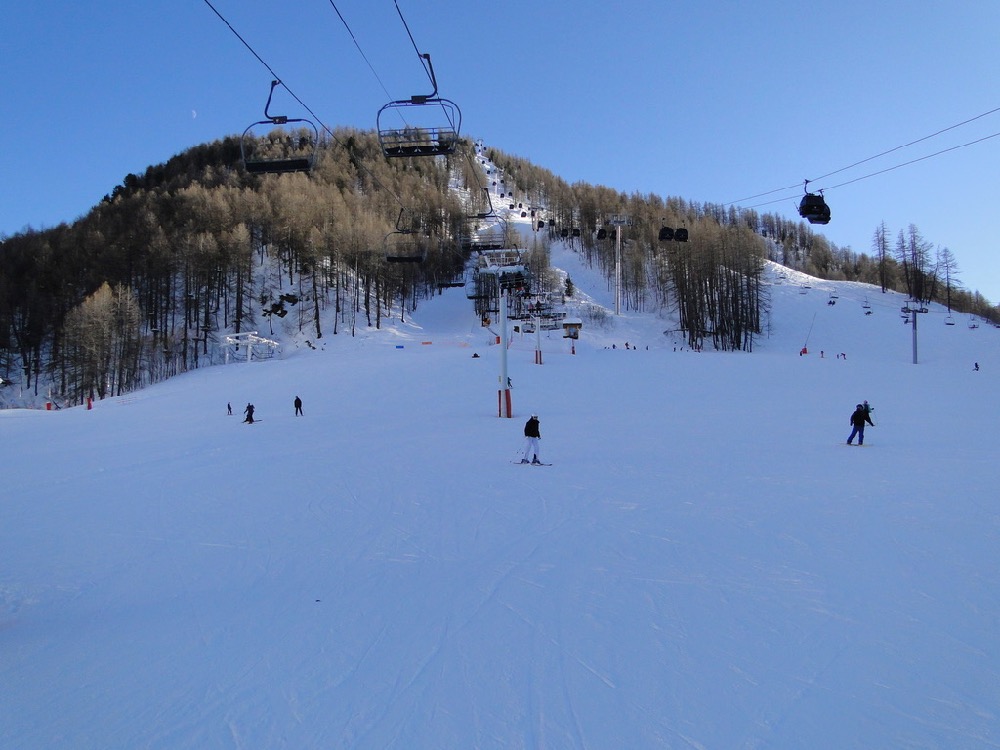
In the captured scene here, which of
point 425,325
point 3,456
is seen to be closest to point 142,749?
point 3,456

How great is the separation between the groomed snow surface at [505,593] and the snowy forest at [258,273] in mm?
21819

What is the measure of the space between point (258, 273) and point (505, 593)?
67.2 metres

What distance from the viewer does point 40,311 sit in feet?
182

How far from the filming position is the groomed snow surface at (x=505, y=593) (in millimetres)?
4359

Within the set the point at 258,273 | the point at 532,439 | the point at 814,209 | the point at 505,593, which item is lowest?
the point at 505,593

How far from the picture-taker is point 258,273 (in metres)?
66.4

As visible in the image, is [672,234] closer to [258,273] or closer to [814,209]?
[814,209]

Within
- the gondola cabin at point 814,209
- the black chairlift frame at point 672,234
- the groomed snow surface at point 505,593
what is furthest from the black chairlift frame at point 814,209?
the black chairlift frame at point 672,234

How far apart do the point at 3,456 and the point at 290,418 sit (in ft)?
30.1

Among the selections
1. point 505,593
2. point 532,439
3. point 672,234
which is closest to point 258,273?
point 672,234

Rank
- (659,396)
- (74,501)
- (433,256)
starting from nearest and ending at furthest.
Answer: (74,501)
(659,396)
(433,256)

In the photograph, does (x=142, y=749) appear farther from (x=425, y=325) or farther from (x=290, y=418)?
(x=425, y=325)

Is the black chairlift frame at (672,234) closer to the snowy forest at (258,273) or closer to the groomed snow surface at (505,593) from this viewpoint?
the snowy forest at (258,273)

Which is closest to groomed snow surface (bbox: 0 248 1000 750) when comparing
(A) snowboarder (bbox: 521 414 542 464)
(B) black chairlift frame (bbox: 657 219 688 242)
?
(A) snowboarder (bbox: 521 414 542 464)
